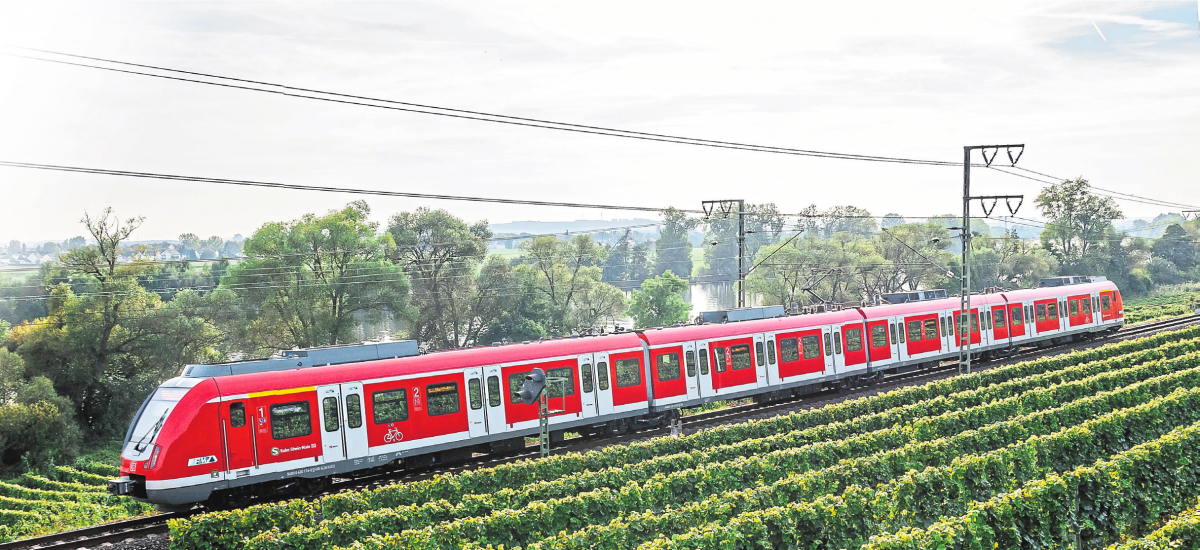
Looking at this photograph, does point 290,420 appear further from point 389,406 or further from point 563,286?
point 563,286

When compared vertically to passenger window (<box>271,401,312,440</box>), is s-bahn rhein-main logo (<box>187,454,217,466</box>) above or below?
below

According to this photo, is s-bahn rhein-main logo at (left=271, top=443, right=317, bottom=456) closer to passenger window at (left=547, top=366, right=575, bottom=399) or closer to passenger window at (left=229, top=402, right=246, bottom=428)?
passenger window at (left=229, top=402, right=246, bottom=428)

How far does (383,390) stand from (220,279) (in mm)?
41713

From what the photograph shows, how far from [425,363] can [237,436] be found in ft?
15.5

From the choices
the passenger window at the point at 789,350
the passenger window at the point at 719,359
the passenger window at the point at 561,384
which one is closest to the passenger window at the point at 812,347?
the passenger window at the point at 789,350

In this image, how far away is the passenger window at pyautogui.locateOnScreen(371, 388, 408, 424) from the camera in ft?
66.9

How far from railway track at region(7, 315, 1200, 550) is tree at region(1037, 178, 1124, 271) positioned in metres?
64.9

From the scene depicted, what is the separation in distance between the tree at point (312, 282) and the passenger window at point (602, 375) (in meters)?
34.6

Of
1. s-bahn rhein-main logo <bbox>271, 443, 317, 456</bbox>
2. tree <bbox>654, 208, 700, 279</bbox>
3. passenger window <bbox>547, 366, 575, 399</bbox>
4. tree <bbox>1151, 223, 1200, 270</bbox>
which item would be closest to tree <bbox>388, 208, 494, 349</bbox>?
passenger window <bbox>547, 366, 575, 399</bbox>

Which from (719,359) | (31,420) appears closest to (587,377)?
(719,359)

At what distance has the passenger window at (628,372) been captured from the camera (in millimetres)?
25578

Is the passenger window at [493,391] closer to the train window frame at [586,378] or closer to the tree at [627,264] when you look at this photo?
the train window frame at [586,378]

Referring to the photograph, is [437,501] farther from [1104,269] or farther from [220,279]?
[1104,269]

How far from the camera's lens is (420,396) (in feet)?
69.3
